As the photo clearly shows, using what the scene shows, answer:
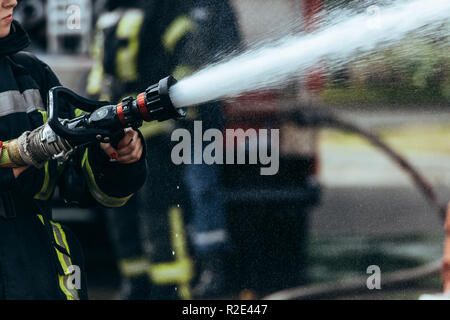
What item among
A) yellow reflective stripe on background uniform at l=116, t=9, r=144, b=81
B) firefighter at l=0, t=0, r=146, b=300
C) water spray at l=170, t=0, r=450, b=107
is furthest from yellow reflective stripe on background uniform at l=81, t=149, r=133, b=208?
yellow reflective stripe on background uniform at l=116, t=9, r=144, b=81

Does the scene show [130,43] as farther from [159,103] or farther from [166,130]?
[159,103]

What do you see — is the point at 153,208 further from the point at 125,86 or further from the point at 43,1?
the point at 43,1

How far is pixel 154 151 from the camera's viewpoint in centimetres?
244

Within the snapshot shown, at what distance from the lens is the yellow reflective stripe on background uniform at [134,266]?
2.59 metres

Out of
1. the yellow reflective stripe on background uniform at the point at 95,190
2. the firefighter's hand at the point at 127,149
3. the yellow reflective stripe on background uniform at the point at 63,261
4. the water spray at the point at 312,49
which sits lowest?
the yellow reflective stripe on background uniform at the point at 63,261

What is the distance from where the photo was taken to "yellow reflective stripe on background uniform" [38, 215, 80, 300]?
211cm

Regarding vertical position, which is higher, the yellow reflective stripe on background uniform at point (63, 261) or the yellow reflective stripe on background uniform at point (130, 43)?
the yellow reflective stripe on background uniform at point (130, 43)

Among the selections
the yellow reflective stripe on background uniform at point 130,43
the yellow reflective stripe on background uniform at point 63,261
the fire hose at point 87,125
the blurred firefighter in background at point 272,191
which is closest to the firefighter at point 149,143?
the yellow reflective stripe on background uniform at point 130,43

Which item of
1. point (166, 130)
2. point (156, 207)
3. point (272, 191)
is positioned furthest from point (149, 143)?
point (272, 191)

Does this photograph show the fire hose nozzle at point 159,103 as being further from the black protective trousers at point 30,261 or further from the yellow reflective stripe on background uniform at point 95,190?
the black protective trousers at point 30,261

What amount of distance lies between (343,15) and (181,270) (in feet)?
3.45

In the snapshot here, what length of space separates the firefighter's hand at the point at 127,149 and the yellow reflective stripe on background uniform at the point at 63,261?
12.3 inches

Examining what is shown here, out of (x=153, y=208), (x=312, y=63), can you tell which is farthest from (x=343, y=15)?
(x=153, y=208)

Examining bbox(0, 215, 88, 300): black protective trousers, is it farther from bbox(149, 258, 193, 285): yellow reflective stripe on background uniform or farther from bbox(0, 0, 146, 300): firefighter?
bbox(149, 258, 193, 285): yellow reflective stripe on background uniform
